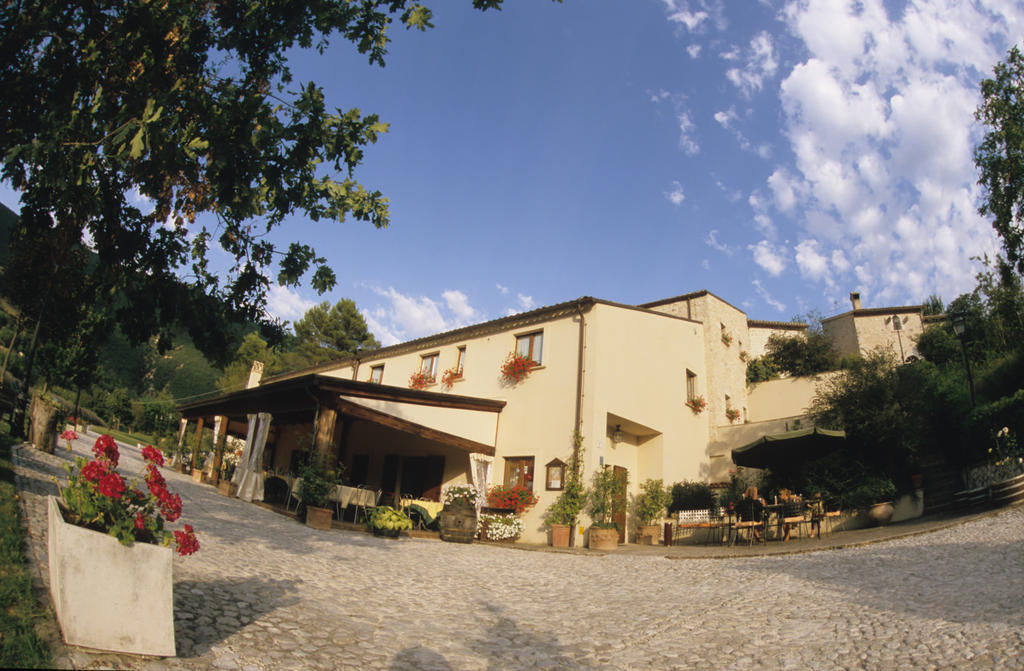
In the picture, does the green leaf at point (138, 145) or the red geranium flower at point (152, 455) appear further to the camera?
the red geranium flower at point (152, 455)

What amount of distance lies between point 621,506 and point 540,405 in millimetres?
3597

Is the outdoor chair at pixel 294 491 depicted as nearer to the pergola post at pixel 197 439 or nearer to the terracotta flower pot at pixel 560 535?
the terracotta flower pot at pixel 560 535

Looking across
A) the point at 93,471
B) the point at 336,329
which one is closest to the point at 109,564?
the point at 93,471

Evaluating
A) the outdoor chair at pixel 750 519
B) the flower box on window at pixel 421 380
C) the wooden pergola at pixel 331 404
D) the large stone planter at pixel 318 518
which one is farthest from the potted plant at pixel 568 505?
the flower box on window at pixel 421 380

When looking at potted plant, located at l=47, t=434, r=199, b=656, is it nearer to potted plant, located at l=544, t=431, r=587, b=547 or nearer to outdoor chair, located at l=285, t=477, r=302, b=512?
outdoor chair, located at l=285, t=477, r=302, b=512

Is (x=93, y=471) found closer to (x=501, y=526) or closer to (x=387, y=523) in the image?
(x=387, y=523)

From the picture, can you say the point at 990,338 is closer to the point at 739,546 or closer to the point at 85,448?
the point at 739,546

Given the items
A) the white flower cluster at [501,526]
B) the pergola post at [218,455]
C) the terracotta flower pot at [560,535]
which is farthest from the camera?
the pergola post at [218,455]

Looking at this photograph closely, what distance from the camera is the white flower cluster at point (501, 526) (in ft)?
49.6

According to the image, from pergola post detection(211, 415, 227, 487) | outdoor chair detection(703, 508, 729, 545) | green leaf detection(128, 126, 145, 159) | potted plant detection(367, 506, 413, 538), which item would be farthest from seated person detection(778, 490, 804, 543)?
pergola post detection(211, 415, 227, 487)

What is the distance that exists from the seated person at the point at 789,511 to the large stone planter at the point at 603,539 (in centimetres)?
403

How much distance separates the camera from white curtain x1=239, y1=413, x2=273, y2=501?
51.9 ft

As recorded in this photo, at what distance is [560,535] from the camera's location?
14711 millimetres

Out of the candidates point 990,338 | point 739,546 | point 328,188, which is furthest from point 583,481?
point 990,338
